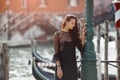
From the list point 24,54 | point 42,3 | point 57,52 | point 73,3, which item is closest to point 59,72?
point 57,52

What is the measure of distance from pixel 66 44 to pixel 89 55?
0.99 ft

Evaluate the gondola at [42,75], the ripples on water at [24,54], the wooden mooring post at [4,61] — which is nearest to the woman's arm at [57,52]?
the wooden mooring post at [4,61]

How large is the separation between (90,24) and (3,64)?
1977 millimetres

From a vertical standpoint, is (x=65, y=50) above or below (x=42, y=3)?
below

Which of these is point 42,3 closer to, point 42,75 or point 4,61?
point 42,75

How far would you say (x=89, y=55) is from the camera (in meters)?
5.52

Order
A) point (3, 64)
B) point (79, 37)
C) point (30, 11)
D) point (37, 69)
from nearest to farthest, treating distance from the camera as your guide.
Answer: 1. point (79, 37)
2. point (3, 64)
3. point (37, 69)
4. point (30, 11)

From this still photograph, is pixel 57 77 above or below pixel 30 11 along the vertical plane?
below

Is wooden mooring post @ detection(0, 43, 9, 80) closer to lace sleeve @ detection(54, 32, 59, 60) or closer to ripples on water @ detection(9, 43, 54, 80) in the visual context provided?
lace sleeve @ detection(54, 32, 59, 60)

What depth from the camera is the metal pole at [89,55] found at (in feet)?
18.1

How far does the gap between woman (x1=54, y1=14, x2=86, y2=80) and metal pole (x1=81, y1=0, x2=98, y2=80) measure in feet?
0.44

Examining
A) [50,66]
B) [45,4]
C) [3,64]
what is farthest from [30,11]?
[3,64]

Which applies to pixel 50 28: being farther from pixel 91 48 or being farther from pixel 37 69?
pixel 91 48

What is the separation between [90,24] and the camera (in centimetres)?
555
